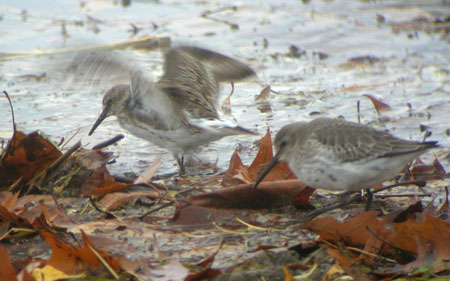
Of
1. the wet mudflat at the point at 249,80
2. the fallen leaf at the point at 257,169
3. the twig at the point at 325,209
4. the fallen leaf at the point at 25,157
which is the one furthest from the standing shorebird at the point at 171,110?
the twig at the point at 325,209

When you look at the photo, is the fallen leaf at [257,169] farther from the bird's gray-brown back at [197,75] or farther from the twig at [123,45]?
the twig at [123,45]

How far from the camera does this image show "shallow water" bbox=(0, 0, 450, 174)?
6.55m

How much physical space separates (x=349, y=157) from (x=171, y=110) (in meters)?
1.83

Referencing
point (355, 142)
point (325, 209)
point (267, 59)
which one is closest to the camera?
point (325, 209)

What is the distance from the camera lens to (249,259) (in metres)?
3.45

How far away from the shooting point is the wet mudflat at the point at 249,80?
158 inches

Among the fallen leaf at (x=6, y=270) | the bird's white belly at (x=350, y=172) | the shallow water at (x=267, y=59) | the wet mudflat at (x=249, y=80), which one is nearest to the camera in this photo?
the fallen leaf at (x=6, y=270)

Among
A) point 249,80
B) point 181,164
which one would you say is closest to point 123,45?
point 249,80

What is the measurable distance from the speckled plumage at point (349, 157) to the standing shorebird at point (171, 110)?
0.79m

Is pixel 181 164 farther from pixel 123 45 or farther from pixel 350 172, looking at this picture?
pixel 123 45

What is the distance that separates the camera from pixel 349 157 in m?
4.34

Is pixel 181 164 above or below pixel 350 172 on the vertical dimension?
below

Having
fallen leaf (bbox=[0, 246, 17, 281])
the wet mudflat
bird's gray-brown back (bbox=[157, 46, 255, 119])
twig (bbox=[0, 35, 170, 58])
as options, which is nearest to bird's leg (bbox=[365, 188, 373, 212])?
the wet mudflat

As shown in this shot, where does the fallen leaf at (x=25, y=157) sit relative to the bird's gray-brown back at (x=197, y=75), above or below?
below
